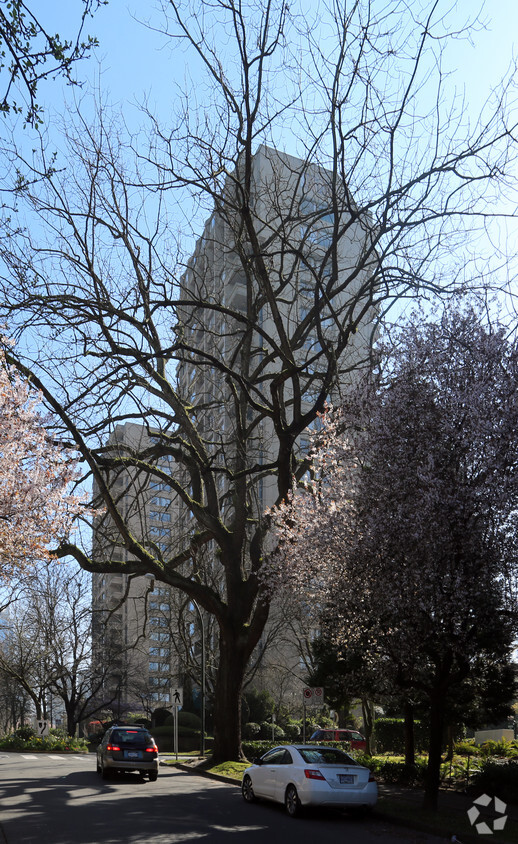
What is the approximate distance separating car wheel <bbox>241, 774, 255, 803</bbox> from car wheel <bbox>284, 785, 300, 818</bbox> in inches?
66.9

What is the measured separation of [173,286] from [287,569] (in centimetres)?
836

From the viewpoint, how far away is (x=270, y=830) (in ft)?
40.3

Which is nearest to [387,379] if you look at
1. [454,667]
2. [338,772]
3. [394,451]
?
[394,451]

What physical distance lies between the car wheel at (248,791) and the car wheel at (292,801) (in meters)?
1.70

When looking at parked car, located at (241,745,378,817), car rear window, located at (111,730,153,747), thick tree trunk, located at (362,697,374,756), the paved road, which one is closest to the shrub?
thick tree trunk, located at (362,697,374,756)

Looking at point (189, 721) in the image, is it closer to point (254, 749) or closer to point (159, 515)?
point (159, 515)

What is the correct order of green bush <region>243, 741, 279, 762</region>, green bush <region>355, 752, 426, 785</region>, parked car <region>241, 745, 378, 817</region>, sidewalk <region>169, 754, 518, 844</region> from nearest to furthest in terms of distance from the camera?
sidewalk <region>169, 754, 518, 844</region> → parked car <region>241, 745, 378, 817</region> → green bush <region>355, 752, 426, 785</region> → green bush <region>243, 741, 279, 762</region>

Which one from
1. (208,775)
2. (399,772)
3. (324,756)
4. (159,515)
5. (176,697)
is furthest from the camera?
(159,515)

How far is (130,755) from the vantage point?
867 inches

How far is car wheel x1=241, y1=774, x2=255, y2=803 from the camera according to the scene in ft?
53.1

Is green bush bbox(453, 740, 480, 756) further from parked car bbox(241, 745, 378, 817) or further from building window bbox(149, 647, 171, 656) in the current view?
building window bbox(149, 647, 171, 656)

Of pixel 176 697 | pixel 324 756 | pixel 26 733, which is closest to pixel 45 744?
pixel 26 733

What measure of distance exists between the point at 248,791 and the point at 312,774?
2918 millimetres

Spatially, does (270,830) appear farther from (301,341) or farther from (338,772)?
(301,341)
